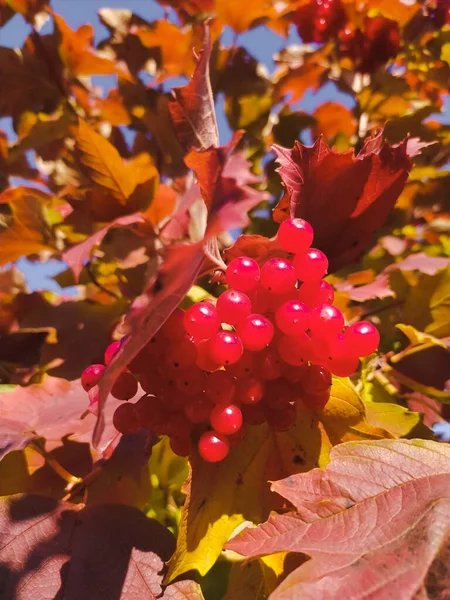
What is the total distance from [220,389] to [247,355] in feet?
0.15

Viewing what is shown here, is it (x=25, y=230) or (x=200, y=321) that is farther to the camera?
(x=25, y=230)

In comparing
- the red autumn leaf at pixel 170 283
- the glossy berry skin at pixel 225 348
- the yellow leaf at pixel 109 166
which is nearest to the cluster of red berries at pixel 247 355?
the glossy berry skin at pixel 225 348

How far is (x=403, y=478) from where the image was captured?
0.53 metres

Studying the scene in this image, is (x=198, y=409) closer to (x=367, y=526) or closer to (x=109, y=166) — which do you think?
(x=367, y=526)

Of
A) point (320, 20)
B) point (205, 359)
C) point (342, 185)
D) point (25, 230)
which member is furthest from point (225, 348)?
point (320, 20)

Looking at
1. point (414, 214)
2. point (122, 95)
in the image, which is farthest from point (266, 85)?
point (414, 214)

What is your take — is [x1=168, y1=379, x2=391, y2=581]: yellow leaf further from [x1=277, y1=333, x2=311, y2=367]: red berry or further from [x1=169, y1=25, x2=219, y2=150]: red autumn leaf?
[x1=169, y1=25, x2=219, y2=150]: red autumn leaf

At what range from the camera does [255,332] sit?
0.52m

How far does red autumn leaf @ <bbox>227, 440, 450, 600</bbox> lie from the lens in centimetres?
41

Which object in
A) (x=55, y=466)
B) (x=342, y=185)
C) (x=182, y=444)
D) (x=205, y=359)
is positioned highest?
(x=342, y=185)

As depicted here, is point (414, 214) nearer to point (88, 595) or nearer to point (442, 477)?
point (442, 477)

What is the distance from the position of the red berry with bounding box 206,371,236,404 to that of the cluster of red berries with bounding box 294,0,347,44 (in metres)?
1.05

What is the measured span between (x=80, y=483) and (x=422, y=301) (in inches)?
24.3

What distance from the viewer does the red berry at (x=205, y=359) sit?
52 centimetres
